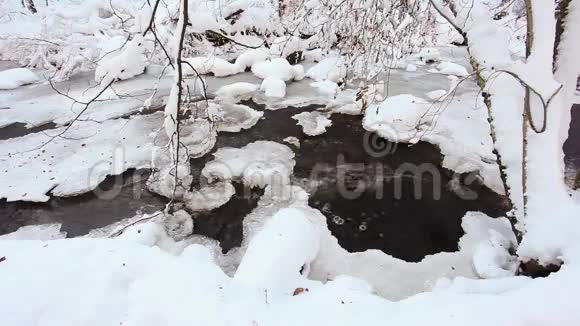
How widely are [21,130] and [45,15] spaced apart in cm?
569

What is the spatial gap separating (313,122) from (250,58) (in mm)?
3676

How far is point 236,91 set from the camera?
764cm

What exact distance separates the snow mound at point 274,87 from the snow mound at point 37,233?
463 centimetres

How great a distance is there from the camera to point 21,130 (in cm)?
629

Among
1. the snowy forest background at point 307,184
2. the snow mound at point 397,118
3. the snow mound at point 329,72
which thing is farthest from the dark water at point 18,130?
the snow mound at point 397,118

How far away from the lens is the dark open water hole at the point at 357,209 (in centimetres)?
386

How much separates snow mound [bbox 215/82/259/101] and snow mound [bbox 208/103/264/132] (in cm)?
42

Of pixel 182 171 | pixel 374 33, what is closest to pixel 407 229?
pixel 374 33

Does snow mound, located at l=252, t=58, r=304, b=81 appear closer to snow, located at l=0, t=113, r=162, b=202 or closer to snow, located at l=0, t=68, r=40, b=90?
snow, located at l=0, t=113, r=162, b=202

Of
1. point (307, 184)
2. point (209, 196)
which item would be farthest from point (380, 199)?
point (209, 196)

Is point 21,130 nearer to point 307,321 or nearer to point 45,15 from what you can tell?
point 45,15

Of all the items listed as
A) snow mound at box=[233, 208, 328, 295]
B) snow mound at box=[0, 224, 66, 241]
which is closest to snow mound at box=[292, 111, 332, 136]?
snow mound at box=[233, 208, 328, 295]

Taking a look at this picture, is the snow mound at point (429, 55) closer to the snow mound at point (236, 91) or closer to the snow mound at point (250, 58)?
the snow mound at point (250, 58)

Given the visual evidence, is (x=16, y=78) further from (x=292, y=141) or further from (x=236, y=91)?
(x=292, y=141)
